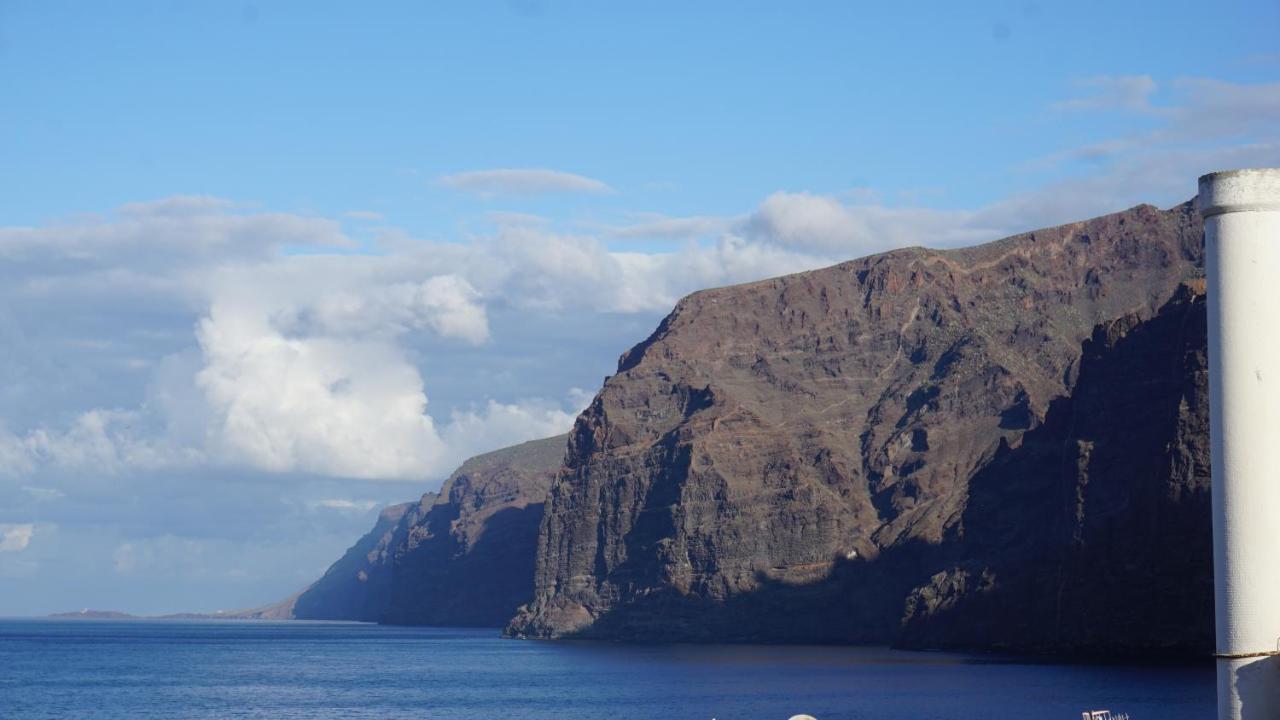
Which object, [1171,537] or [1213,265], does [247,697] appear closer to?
[1171,537]

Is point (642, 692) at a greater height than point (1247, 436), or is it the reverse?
point (1247, 436)

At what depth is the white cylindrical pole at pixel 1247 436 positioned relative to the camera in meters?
35.2

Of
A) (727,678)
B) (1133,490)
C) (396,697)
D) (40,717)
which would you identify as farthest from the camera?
(1133,490)

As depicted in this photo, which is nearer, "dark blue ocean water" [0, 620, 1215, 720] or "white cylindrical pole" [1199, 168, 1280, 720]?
"white cylindrical pole" [1199, 168, 1280, 720]

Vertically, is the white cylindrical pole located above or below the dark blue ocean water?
above

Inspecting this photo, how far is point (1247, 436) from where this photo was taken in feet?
116

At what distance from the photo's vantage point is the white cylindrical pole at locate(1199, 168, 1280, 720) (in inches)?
1387

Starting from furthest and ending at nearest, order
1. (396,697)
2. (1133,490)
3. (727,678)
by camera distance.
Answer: (1133,490) < (727,678) < (396,697)

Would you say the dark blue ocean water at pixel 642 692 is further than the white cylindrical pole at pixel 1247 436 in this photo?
Yes

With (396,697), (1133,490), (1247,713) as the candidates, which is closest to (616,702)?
(396,697)

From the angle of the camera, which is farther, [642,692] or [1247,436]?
[642,692]

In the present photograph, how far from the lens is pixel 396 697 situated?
486ft

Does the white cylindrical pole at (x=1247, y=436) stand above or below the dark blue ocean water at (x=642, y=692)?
above

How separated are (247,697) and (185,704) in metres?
8.00
